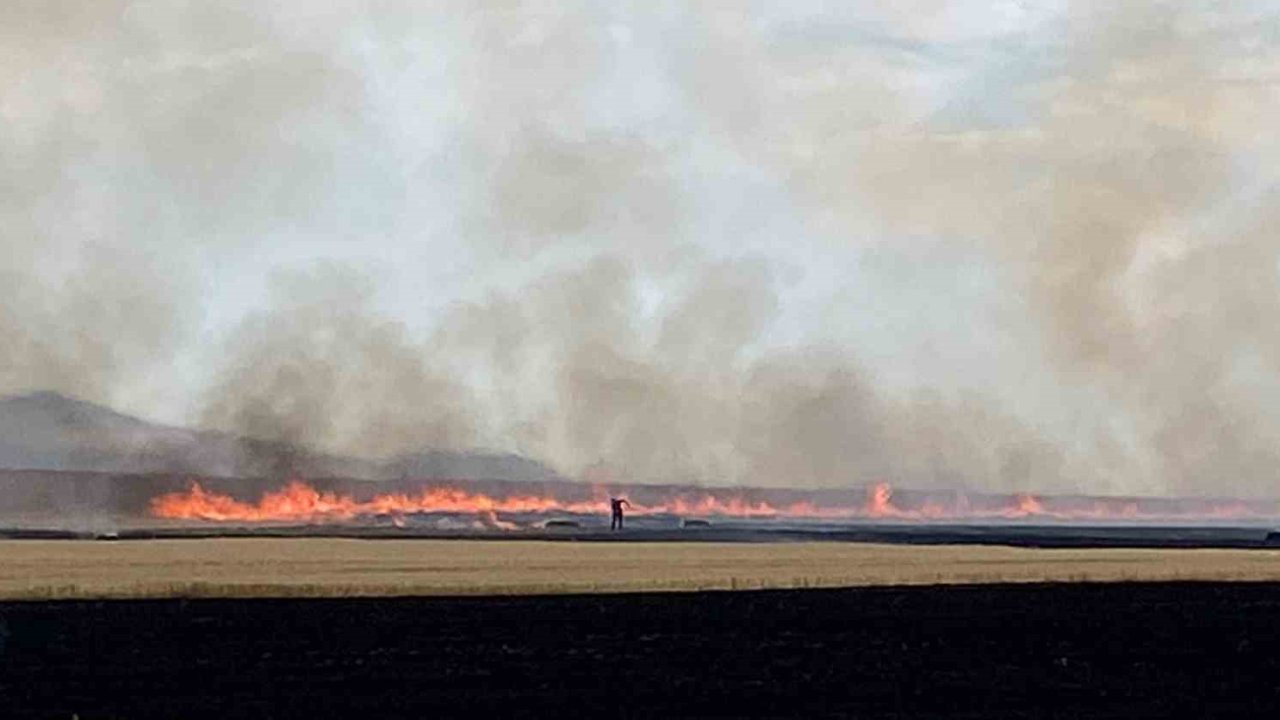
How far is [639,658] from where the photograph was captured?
5809cm

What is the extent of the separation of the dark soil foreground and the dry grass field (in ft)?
32.8

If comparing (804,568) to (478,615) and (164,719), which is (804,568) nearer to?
(478,615)

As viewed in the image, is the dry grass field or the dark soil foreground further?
the dry grass field

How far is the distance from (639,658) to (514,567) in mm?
59831

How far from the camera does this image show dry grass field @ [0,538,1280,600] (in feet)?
314

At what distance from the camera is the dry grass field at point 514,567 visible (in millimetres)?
95688

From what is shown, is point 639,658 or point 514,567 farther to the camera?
point 514,567

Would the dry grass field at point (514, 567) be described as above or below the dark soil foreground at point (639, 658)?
above

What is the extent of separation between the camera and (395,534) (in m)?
191

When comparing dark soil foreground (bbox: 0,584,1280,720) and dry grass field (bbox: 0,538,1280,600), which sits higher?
dry grass field (bbox: 0,538,1280,600)

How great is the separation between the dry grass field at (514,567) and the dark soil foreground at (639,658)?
394 inches

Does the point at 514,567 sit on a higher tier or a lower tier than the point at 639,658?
higher

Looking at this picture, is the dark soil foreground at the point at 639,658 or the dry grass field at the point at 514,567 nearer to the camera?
the dark soil foreground at the point at 639,658

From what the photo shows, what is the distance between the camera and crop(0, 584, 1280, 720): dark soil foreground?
152 feet
